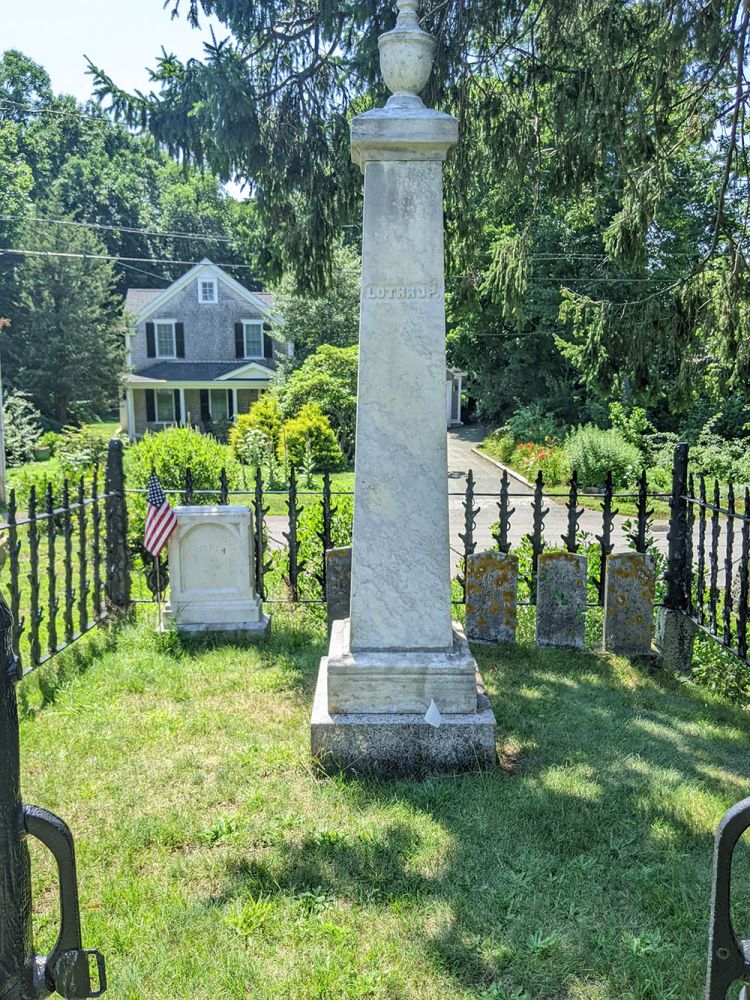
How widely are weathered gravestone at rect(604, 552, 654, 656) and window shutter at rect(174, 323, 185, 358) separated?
31.0 meters

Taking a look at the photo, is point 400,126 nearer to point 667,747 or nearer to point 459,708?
point 459,708

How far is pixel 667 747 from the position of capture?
4.57 metres

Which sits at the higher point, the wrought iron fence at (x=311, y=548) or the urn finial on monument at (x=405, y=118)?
the urn finial on monument at (x=405, y=118)

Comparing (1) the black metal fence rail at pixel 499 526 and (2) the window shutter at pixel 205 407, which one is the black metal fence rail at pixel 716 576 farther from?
(2) the window shutter at pixel 205 407

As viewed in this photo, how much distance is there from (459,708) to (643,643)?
8.26 ft

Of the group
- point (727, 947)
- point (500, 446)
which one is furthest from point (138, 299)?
point (727, 947)

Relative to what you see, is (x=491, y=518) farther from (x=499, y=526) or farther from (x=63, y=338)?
(x=63, y=338)

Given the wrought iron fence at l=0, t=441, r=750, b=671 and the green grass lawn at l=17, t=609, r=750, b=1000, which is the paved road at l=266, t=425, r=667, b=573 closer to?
the wrought iron fence at l=0, t=441, r=750, b=671

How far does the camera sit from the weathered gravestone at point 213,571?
642 cm

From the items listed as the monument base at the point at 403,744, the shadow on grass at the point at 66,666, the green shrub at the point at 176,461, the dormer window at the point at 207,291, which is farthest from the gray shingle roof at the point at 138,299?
the monument base at the point at 403,744

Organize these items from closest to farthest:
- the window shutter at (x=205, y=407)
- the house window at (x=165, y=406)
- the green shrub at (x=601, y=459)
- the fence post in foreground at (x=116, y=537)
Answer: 1. the fence post in foreground at (x=116, y=537)
2. the green shrub at (x=601, y=459)
3. the house window at (x=165, y=406)
4. the window shutter at (x=205, y=407)

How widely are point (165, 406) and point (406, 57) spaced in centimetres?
3114

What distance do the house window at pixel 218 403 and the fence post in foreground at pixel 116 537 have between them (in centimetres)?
2764

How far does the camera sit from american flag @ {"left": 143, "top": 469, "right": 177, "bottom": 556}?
20.8 feet
